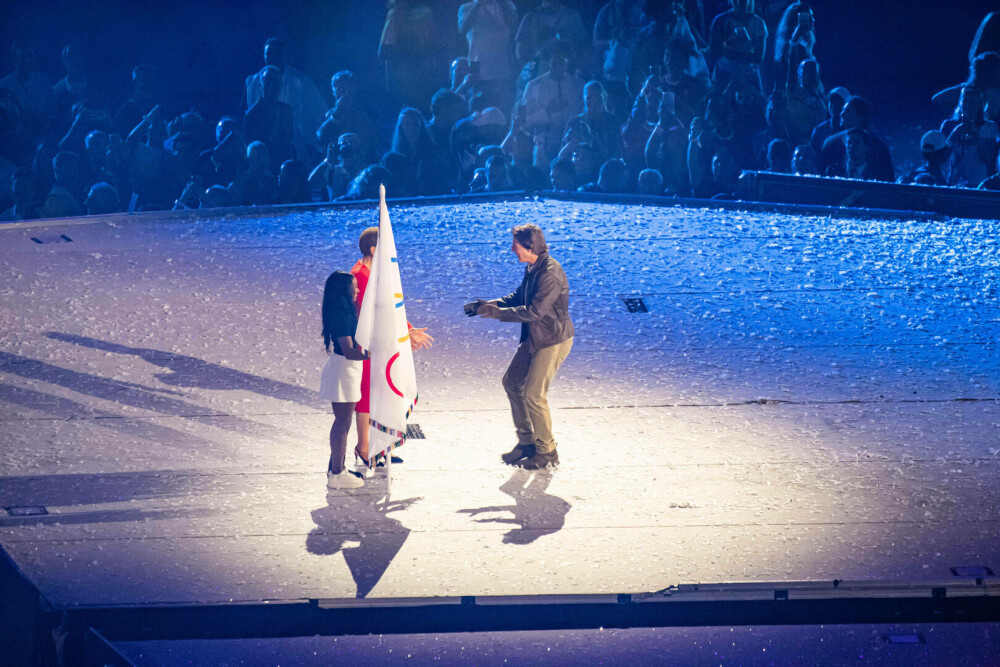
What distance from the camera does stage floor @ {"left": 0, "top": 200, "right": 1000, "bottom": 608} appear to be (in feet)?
15.3

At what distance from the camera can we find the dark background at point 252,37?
12383 mm

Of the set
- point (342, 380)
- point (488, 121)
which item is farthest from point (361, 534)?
point (488, 121)

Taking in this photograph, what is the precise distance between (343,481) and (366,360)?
64 centimetres

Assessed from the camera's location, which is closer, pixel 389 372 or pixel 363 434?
pixel 389 372

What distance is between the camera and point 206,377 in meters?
7.11

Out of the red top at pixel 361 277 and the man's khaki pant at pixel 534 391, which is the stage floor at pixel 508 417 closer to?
the man's khaki pant at pixel 534 391

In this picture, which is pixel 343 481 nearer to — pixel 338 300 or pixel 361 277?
pixel 338 300

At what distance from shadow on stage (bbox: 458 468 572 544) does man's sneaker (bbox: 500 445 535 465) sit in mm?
112

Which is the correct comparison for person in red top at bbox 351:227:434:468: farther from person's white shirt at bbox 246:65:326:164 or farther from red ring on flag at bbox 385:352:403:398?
person's white shirt at bbox 246:65:326:164

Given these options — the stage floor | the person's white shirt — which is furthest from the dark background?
the stage floor

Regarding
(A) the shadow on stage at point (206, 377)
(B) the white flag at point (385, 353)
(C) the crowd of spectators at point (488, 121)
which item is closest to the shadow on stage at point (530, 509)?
(B) the white flag at point (385, 353)

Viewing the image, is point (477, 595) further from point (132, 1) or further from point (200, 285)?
point (132, 1)

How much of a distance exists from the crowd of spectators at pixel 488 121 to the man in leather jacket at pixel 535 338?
709cm

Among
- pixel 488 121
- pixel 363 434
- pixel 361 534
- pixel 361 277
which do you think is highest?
pixel 488 121
